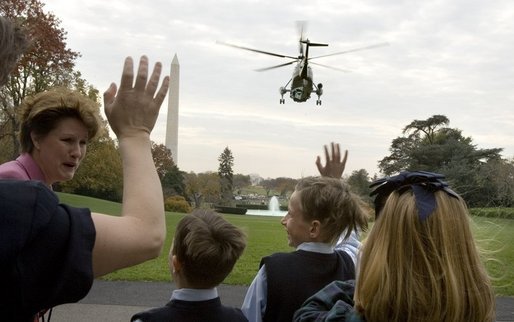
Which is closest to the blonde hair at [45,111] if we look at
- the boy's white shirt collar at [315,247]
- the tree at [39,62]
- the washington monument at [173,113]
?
the boy's white shirt collar at [315,247]

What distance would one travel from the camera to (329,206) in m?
3.37

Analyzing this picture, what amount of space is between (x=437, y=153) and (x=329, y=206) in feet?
167

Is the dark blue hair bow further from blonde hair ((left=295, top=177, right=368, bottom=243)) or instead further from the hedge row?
the hedge row

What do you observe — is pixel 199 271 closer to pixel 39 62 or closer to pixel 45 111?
pixel 45 111

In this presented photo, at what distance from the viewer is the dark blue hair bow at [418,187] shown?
76.3 inches

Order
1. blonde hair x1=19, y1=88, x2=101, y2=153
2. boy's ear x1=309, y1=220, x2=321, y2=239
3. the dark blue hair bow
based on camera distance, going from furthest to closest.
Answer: boy's ear x1=309, y1=220, x2=321, y2=239 → blonde hair x1=19, y1=88, x2=101, y2=153 → the dark blue hair bow

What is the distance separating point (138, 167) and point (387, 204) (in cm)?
90

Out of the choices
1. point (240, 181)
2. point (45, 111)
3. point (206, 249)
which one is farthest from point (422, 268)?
point (240, 181)

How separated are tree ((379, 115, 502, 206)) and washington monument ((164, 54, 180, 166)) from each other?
19.1 metres

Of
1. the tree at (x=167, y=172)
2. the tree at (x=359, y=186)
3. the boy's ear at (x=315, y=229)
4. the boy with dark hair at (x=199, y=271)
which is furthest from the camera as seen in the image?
the tree at (x=167, y=172)

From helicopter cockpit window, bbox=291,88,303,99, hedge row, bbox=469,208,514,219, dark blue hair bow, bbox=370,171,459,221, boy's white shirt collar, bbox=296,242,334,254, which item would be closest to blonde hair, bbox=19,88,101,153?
boy's white shirt collar, bbox=296,242,334,254

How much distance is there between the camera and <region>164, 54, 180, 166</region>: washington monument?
4784 centimetres

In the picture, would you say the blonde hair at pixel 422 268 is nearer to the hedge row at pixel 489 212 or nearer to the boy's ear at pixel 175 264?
the boy's ear at pixel 175 264

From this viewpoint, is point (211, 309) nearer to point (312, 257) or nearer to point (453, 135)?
point (312, 257)
